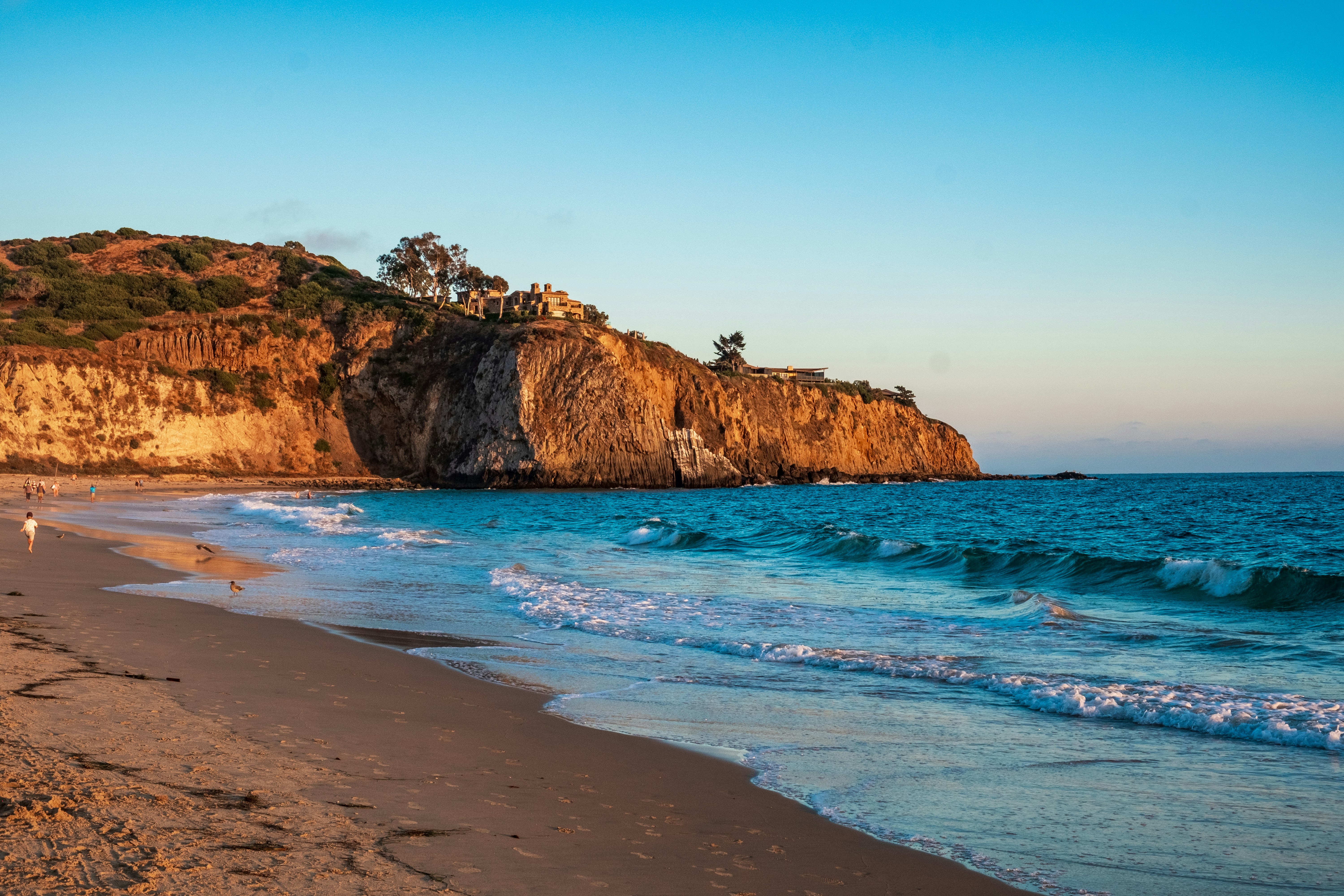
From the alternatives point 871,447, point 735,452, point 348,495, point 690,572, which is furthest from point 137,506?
point 871,447

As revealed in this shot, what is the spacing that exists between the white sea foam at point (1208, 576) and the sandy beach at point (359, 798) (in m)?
14.9

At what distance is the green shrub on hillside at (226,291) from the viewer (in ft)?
266

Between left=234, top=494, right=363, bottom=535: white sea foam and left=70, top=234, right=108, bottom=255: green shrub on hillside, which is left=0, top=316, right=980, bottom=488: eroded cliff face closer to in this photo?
left=234, top=494, right=363, bottom=535: white sea foam

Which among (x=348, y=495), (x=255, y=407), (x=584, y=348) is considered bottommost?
(x=348, y=495)

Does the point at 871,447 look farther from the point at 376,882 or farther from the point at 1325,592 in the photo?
the point at 376,882

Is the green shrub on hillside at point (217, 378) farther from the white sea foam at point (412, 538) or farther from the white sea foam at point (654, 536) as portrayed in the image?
the white sea foam at point (654, 536)

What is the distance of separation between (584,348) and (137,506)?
3788 centimetres

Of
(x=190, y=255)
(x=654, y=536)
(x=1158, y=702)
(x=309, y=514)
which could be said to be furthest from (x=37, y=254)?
(x=1158, y=702)

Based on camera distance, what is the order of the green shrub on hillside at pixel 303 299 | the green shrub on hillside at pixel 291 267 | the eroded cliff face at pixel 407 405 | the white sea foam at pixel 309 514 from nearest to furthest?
1. the white sea foam at pixel 309 514
2. the eroded cliff face at pixel 407 405
3. the green shrub on hillside at pixel 303 299
4. the green shrub on hillside at pixel 291 267

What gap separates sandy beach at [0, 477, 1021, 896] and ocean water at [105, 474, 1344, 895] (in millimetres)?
681

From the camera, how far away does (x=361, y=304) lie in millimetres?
81125

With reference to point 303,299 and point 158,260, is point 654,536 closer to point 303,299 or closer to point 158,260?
point 303,299

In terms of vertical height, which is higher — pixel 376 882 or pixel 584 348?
pixel 584 348

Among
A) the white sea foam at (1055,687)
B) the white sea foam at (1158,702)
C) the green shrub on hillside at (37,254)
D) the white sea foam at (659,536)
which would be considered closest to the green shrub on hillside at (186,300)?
the green shrub on hillside at (37,254)
